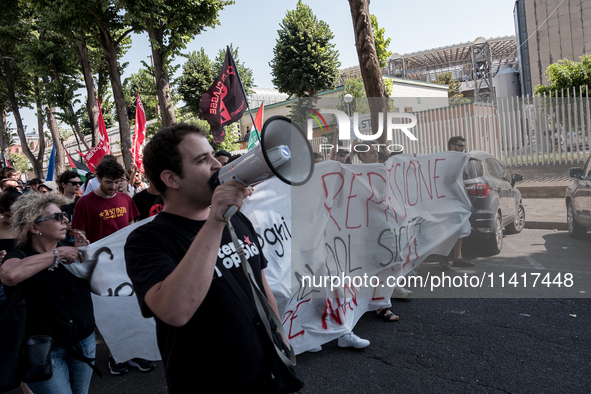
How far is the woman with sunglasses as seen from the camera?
91.0 inches

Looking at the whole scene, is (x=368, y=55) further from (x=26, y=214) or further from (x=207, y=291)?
(x=207, y=291)

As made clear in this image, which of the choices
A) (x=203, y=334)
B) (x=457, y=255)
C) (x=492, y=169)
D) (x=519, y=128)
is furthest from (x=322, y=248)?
(x=519, y=128)

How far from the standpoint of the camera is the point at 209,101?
728 cm

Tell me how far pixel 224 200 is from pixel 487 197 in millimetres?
6278

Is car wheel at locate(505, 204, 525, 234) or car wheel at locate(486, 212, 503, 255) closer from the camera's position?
car wheel at locate(486, 212, 503, 255)

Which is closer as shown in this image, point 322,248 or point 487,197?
point 322,248

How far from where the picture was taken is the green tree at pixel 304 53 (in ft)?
83.5

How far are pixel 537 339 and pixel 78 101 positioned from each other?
53.6 ft

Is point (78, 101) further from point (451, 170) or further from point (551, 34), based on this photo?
point (551, 34)

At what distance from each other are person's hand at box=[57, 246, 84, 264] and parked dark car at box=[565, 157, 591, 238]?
7370 mm

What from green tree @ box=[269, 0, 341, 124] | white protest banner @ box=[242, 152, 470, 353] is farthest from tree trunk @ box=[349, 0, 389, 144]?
green tree @ box=[269, 0, 341, 124]

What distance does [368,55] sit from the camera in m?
7.45

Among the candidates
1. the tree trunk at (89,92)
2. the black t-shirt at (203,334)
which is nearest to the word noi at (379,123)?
the black t-shirt at (203,334)

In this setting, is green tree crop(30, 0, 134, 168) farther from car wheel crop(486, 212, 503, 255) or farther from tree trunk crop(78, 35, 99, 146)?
car wheel crop(486, 212, 503, 255)
